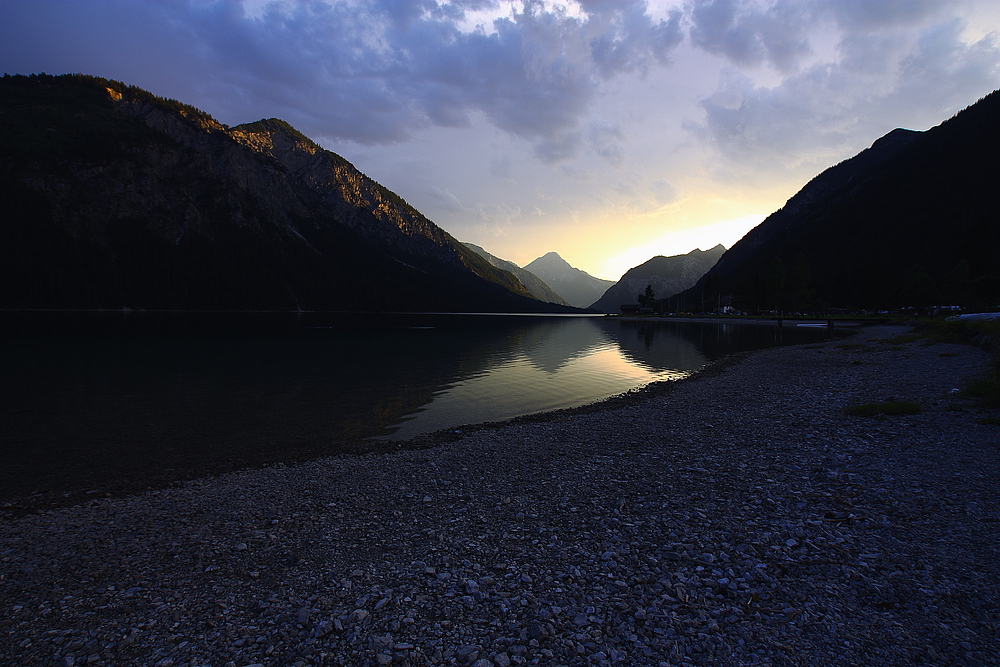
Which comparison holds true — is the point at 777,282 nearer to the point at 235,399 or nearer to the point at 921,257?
the point at 921,257

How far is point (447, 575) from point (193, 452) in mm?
17334

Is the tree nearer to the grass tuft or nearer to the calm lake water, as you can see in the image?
the calm lake water

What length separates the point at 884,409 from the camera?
18906 mm

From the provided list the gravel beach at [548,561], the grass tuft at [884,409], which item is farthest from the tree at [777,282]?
the gravel beach at [548,561]

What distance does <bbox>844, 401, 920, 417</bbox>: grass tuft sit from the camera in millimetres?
18547

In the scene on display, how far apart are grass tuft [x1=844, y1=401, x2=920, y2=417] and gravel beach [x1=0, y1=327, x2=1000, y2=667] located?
2.21 metres

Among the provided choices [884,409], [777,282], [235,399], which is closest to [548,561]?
[884,409]

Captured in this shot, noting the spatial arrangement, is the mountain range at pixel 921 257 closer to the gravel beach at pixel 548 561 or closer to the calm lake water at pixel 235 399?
the calm lake water at pixel 235 399

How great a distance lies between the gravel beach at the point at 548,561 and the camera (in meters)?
6.55

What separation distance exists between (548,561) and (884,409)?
62.4ft

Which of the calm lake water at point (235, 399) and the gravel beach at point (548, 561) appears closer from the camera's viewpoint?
the gravel beach at point (548, 561)

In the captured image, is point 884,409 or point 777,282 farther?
point 777,282

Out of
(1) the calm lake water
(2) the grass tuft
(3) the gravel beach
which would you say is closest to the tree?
(1) the calm lake water

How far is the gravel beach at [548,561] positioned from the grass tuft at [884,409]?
2213 mm
